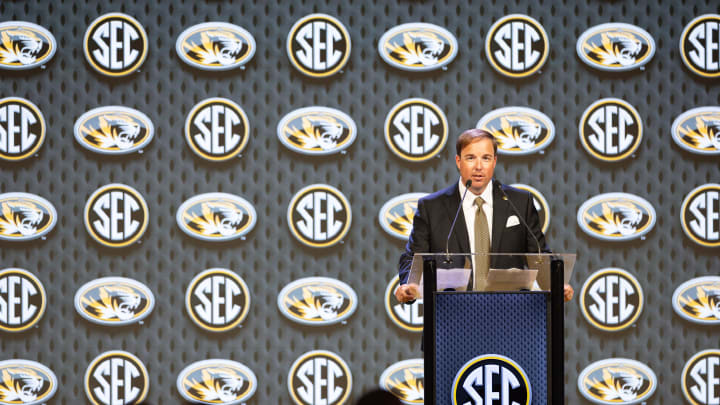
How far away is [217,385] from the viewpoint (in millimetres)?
3229

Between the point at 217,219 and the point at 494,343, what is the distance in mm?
1777

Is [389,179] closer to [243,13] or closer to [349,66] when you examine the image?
[349,66]

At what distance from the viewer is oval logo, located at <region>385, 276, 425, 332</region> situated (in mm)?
3223

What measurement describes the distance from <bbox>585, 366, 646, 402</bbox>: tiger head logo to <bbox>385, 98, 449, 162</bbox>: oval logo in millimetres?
1292

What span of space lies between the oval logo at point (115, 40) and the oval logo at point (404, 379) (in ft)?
6.03

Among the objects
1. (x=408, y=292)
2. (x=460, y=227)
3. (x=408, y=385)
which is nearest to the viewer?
(x=408, y=292)

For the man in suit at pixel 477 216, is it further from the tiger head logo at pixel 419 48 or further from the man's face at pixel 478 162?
the tiger head logo at pixel 419 48

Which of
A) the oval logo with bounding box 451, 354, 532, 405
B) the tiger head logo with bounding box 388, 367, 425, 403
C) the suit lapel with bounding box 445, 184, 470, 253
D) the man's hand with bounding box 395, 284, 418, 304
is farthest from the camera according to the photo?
the tiger head logo with bounding box 388, 367, 425, 403

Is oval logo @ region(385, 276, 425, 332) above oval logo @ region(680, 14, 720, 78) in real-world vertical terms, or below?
below

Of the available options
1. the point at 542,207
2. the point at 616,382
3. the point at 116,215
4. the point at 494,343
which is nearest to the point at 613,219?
the point at 542,207

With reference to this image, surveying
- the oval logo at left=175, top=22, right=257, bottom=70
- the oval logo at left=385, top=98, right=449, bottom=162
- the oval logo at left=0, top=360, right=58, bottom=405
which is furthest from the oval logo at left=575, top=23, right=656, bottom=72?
the oval logo at left=0, top=360, right=58, bottom=405

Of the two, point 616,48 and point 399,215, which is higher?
point 616,48

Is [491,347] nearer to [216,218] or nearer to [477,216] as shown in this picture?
[477,216]

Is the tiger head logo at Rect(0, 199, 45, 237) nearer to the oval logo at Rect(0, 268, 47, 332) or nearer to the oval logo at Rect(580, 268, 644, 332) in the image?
the oval logo at Rect(0, 268, 47, 332)
